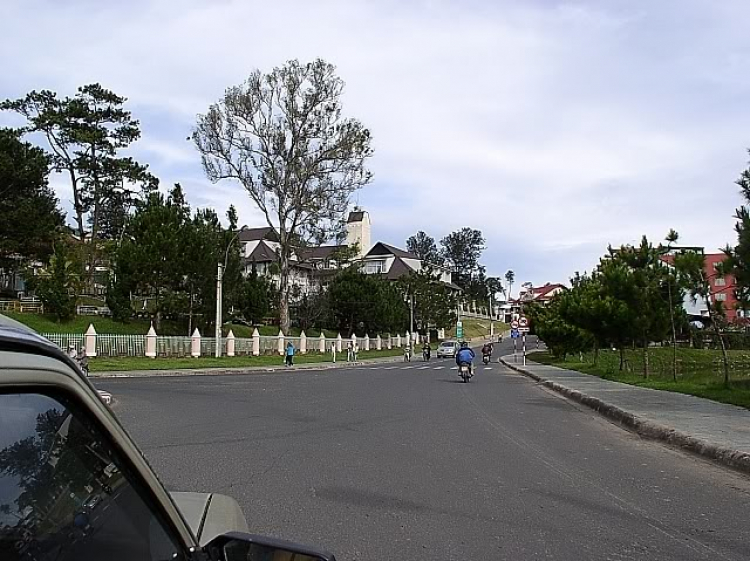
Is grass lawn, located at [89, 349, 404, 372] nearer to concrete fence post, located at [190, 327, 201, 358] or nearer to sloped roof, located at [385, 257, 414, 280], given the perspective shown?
concrete fence post, located at [190, 327, 201, 358]

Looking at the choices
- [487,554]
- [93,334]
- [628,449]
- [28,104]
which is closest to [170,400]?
[628,449]

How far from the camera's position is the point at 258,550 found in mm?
1966

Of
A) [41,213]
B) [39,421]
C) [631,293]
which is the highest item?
[41,213]

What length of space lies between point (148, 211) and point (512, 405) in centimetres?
3132

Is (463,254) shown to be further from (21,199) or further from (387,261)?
(21,199)

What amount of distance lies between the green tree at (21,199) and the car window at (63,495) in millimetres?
44991

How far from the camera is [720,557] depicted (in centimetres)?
583

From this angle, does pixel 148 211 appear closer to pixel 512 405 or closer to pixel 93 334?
pixel 93 334

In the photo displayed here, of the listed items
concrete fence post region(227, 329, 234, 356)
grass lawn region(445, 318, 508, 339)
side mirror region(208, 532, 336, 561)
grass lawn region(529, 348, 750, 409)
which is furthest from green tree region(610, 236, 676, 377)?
grass lawn region(445, 318, 508, 339)

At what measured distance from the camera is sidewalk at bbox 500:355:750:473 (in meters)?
10.9

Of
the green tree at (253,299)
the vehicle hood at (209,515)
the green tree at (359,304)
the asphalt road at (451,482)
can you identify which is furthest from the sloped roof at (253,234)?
the vehicle hood at (209,515)

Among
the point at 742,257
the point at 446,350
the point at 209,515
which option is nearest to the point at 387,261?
the point at 446,350

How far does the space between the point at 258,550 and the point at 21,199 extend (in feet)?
152

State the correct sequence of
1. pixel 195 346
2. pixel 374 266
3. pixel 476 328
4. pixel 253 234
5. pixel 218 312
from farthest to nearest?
pixel 476 328 → pixel 374 266 → pixel 253 234 → pixel 195 346 → pixel 218 312
